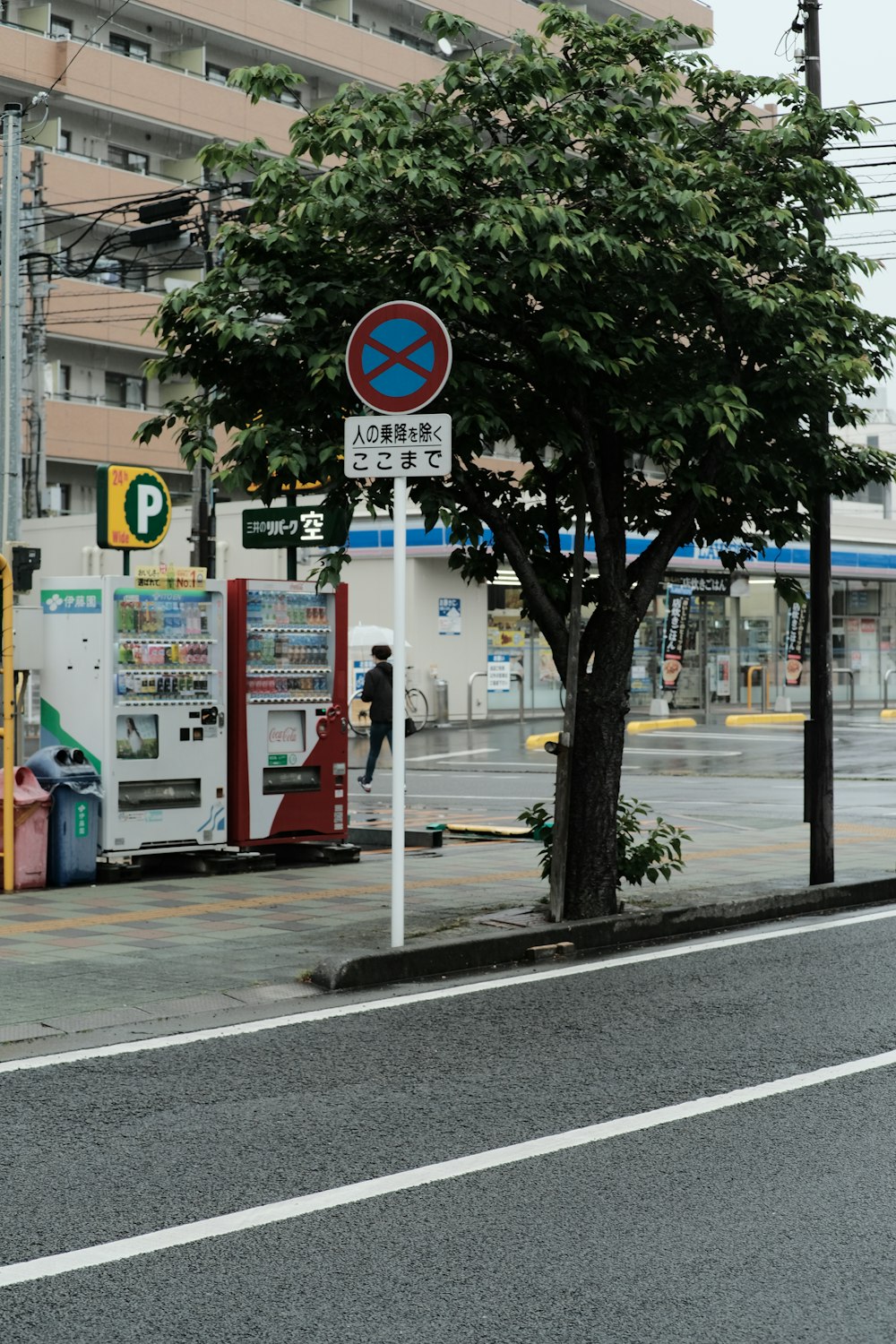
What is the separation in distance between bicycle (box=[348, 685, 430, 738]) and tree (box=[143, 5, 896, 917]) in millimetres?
18472

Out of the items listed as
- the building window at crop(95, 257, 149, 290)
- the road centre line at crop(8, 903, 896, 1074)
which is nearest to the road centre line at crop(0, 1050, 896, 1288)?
the road centre line at crop(8, 903, 896, 1074)

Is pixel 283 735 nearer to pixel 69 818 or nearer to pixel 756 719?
pixel 69 818

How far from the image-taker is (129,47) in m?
44.5

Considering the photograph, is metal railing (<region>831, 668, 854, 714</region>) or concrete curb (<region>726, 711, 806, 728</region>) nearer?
concrete curb (<region>726, 711, 806, 728</region>)

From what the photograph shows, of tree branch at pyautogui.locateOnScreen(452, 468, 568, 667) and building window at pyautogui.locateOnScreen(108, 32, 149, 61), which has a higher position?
building window at pyautogui.locateOnScreen(108, 32, 149, 61)

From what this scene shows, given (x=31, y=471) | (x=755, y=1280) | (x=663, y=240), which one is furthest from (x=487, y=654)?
(x=755, y=1280)

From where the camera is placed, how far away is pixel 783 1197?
15.3 ft

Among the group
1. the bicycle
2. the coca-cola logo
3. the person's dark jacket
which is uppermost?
the person's dark jacket

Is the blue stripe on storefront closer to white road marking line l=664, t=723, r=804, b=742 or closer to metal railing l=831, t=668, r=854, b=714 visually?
metal railing l=831, t=668, r=854, b=714

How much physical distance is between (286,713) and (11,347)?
833 cm

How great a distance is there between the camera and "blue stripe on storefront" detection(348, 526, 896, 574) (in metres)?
36.6

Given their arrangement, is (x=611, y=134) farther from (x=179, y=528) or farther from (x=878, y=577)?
(x=878, y=577)

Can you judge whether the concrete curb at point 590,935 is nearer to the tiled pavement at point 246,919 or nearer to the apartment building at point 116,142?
the tiled pavement at point 246,919

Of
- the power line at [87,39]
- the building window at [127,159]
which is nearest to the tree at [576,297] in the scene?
the power line at [87,39]
